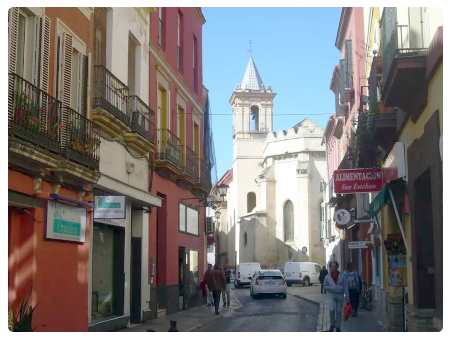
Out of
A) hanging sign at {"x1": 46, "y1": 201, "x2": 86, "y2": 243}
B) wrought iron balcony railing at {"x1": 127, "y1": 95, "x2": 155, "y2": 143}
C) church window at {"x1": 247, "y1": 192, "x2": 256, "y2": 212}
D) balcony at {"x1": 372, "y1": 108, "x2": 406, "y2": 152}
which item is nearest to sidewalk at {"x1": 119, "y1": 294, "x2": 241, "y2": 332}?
hanging sign at {"x1": 46, "y1": 201, "x2": 86, "y2": 243}

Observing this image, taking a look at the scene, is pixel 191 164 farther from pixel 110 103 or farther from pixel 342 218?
pixel 110 103

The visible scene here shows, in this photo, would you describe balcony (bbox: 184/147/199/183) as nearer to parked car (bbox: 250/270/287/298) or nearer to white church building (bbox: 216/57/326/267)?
parked car (bbox: 250/270/287/298)

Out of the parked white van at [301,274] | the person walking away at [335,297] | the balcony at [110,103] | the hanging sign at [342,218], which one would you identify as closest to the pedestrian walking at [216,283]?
the hanging sign at [342,218]

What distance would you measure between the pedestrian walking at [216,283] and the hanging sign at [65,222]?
9935 millimetres

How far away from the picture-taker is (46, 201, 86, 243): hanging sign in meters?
12.4

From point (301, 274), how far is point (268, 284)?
1906 centimetres

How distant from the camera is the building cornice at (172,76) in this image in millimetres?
20453

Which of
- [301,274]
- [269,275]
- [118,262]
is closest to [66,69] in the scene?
[118,262]

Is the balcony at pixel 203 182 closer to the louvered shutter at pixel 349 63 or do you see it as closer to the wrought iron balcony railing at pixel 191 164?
the wrought iron balcony railing at pixel 191 164

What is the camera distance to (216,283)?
2386cm

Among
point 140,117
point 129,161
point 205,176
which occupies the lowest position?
point 129,161

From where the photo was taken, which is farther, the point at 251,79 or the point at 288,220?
the point at 251,79

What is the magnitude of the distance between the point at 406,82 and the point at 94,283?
772 cm

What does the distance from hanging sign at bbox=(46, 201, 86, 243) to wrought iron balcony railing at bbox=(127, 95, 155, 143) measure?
12.4 ft
